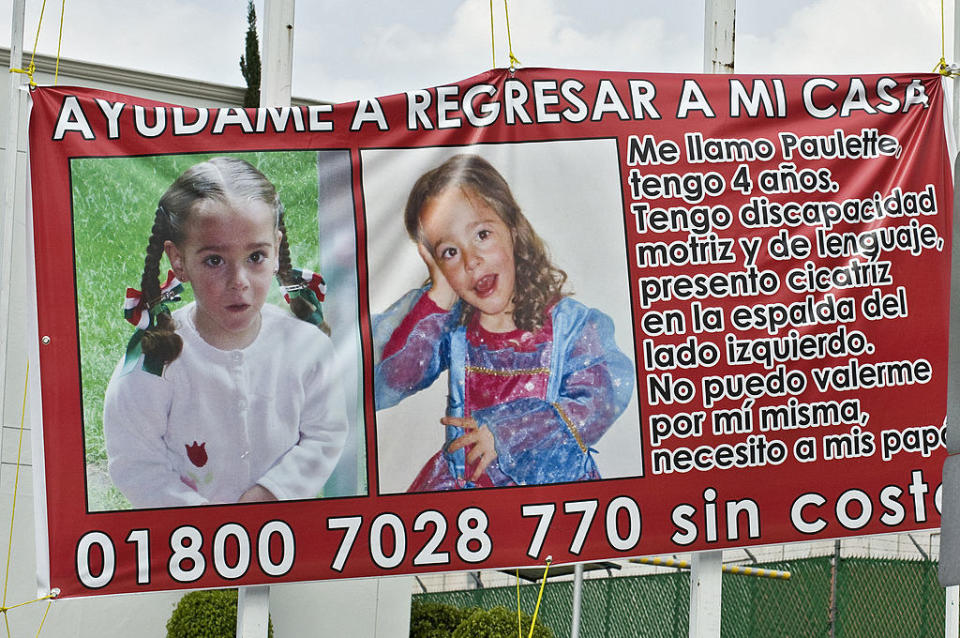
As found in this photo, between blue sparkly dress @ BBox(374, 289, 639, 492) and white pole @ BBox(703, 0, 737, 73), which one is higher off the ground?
white pole @ BBox(703, 0, 737, 73)

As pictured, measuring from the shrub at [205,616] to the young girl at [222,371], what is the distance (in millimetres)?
5253

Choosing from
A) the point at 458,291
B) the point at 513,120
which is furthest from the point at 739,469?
the point at 513,120

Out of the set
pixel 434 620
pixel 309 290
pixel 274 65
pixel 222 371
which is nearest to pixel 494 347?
pixel 309 290

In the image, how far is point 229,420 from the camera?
16.3ft

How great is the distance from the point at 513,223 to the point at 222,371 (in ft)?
4.41

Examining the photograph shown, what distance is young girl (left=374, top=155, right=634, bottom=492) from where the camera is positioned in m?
5.02

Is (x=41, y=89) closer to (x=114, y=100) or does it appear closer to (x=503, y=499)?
(x=114, y=100)

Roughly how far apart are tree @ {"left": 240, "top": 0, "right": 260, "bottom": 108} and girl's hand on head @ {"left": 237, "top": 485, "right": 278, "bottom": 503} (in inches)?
286

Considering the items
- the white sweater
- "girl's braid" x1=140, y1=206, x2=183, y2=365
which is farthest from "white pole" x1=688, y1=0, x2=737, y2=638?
"girl's braid" x1=140, y1=206, x2=183, y2=365

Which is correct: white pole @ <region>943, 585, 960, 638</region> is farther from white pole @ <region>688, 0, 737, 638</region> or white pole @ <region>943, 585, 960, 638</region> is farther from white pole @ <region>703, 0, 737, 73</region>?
white pole @ <region>703, 0, 737, 73</region>

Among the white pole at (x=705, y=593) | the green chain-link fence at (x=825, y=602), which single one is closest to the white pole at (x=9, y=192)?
the white pole at (x=705, y=593)

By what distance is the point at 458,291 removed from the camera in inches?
201

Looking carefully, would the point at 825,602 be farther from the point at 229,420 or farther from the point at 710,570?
the point at 229,420

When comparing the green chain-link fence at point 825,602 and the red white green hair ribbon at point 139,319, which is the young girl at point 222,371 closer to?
the red white green hair ribbon at point 139,319
